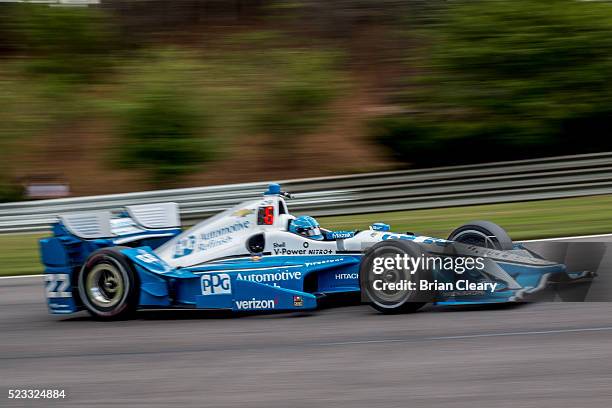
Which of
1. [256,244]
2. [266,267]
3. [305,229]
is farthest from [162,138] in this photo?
[266,267]

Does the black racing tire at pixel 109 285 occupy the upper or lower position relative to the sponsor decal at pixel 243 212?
lower

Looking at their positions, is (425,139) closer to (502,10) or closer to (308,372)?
(502,10)

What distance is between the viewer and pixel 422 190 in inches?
660

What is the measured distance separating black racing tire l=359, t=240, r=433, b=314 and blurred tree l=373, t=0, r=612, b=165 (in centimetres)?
1161

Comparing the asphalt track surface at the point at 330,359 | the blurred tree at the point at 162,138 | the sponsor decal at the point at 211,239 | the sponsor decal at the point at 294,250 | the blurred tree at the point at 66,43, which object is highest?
the blurred tree at the point at 66,43

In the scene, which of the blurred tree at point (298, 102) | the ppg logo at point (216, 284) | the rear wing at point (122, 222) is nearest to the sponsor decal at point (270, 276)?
the ppg logo at point (216, 284)

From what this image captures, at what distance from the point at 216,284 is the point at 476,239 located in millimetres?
2466

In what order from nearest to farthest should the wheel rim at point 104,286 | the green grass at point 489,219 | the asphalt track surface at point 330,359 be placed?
the asphalt track surface at point 330,359 < the wheel rim at point 104,286 < the green grass at point 489,219

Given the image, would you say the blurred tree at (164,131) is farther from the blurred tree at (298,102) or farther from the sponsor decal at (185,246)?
the sponsor decal at (185,246)

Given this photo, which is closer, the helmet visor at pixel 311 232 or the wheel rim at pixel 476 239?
the wheel rim at pixel 476 239

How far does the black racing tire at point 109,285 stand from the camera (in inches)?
359

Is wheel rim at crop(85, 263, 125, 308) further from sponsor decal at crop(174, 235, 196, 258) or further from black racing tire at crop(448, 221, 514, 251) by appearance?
black racing tire at crop(448, 221, 514, 251)

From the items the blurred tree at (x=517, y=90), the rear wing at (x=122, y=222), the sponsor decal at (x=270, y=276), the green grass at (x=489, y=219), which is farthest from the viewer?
the blurred tree at (x=517, y=90)

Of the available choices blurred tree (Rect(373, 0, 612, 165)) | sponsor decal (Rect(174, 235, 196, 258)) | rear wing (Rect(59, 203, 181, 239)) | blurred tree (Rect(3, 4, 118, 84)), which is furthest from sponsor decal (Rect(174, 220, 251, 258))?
blurred tree (Rect(3, 4, 118, 84))
